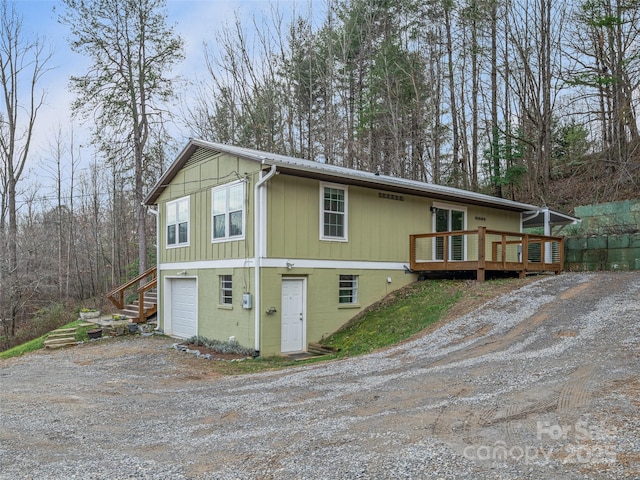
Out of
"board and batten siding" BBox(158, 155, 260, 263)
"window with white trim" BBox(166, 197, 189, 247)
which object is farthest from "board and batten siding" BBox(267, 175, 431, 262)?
"window with white trim" BBox(166, 197, 189, 247)

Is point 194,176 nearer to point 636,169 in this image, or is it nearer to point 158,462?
point 158,462

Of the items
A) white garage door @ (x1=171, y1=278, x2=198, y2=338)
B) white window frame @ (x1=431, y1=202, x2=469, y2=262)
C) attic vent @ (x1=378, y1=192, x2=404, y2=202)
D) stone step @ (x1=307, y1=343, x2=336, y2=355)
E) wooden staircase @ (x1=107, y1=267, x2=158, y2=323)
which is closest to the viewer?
stone step @ (x1=307, y1=343, x2=336, y2=355)

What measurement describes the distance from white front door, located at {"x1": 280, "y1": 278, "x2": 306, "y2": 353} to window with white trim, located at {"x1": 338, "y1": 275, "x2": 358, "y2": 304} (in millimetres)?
1224

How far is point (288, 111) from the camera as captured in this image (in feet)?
83.7

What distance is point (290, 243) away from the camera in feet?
36.6

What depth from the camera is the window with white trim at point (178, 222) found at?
1396 centimetres

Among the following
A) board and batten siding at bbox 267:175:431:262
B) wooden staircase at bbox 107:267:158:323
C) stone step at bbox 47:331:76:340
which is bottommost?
stone step at bbox 47:331:76:340

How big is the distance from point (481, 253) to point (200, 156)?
8.03m

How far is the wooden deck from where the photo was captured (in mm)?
12695

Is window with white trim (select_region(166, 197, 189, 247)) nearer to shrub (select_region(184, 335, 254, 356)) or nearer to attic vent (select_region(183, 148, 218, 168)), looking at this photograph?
attic vent (select_region(183, 148, 218, 168))

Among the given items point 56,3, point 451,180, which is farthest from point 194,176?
point 451,180

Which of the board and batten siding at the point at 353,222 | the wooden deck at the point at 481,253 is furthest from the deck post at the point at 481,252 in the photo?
the board and batten siding at the point at 353,222

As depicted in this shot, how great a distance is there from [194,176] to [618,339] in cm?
1080

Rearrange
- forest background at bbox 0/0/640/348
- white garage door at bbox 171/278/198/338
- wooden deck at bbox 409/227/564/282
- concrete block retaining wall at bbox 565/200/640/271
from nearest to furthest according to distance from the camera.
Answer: wooden deck at bbox 409/227/564/282
white garage door at bbox 171/278/198/338
concrete block retaining wall at bbox 565/200/640/271
forest background at bbox 0/0/640/348
